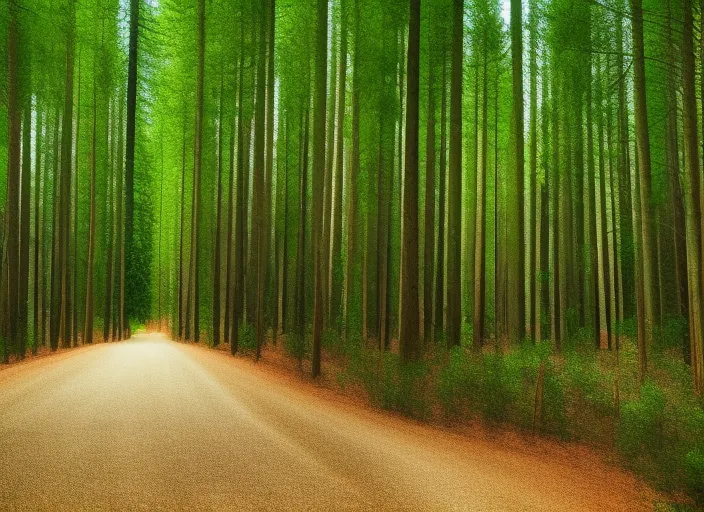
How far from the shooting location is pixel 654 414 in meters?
6.70

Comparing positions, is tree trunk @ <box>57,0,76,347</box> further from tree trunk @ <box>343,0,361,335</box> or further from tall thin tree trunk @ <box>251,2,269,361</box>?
tree trunk @ <box>343,0,361,335</box>

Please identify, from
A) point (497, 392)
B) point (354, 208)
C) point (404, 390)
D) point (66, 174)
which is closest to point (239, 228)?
point (354, 208)

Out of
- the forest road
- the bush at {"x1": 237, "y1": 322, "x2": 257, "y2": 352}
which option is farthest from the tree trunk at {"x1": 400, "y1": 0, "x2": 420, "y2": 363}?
the bush at {"x1": 237, "y1": 322, "x2": 257, "y2": 352}

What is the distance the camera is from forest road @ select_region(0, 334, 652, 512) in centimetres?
430

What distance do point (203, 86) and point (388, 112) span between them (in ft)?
23.5

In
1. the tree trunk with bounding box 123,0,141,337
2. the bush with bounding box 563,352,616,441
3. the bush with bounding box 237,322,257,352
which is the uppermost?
the tree trunk with bounding box 123,0,141,337

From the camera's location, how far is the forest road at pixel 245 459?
430cm

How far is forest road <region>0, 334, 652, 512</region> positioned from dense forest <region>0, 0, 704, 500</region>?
1.20 metres

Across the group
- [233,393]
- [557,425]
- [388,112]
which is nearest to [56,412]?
[233,393]

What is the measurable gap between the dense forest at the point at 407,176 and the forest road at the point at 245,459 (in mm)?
1196

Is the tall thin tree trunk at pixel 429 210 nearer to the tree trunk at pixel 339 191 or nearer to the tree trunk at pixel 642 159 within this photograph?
the tree trunk at pixel 339 191

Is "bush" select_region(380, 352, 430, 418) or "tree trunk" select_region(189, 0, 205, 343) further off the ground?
"tree trunk" select_region(189, 0, 205, 343)

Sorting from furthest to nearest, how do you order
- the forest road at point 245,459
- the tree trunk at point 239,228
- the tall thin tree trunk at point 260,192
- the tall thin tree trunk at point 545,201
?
the tall thin tree trunk at point 545,201, the tree trunk at point 239,228, the tall thin tree trunk at point 260,192, the forest road at point 245,459

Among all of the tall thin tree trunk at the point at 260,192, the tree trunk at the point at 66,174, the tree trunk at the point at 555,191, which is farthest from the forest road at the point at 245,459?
the tree trunk at the point at 555,191
